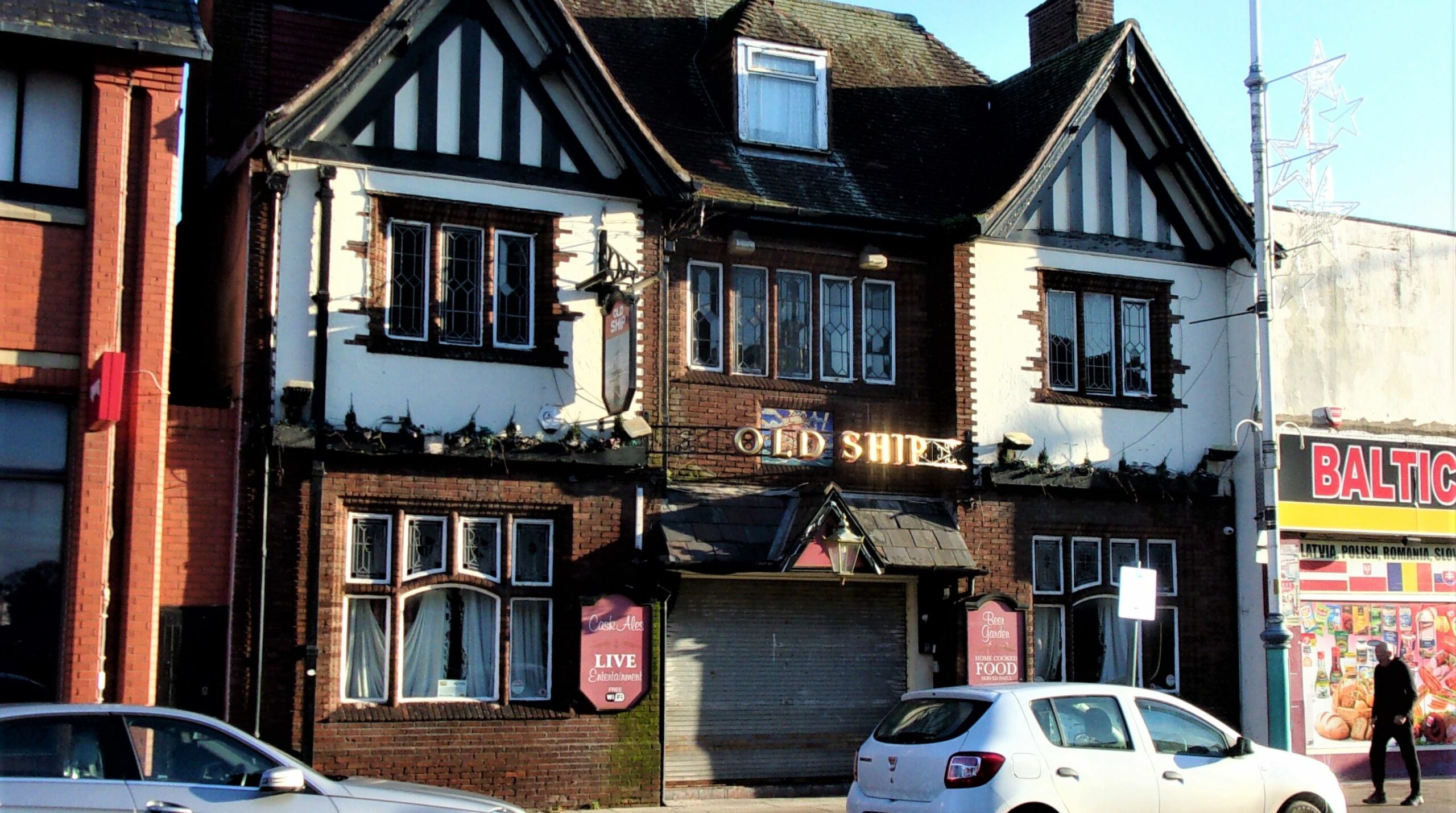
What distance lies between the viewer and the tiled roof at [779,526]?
17.4 meters

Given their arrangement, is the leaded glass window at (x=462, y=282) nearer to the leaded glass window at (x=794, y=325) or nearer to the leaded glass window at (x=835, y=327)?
the leaded glass window at (x=794, y=325)

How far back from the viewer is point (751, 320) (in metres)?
19.0

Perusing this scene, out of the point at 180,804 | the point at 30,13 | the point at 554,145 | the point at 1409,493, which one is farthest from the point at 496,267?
the point at 1409,493

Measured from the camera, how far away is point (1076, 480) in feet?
64.4

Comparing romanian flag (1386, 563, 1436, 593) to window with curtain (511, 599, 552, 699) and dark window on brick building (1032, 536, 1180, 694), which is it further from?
window with curtain (511, 599, 552, 699)

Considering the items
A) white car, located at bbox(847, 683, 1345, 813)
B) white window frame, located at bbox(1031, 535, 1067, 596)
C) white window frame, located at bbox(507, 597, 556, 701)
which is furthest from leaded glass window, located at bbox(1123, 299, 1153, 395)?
white window frame, located at bbox(507, 597, 556, 701)

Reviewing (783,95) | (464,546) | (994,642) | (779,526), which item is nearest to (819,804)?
(994,642)

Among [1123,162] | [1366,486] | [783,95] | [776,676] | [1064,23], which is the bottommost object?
[776,676]

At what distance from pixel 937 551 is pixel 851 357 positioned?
8.98ft

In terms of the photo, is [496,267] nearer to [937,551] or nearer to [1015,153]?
[937,551]

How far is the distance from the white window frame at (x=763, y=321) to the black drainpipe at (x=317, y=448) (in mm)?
5020

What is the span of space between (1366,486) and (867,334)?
24.7 ft

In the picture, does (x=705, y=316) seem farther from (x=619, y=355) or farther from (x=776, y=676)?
(x=776, y=676)

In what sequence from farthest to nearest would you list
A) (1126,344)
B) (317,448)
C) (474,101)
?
(1126,344)
(474,101)
(317,448)
